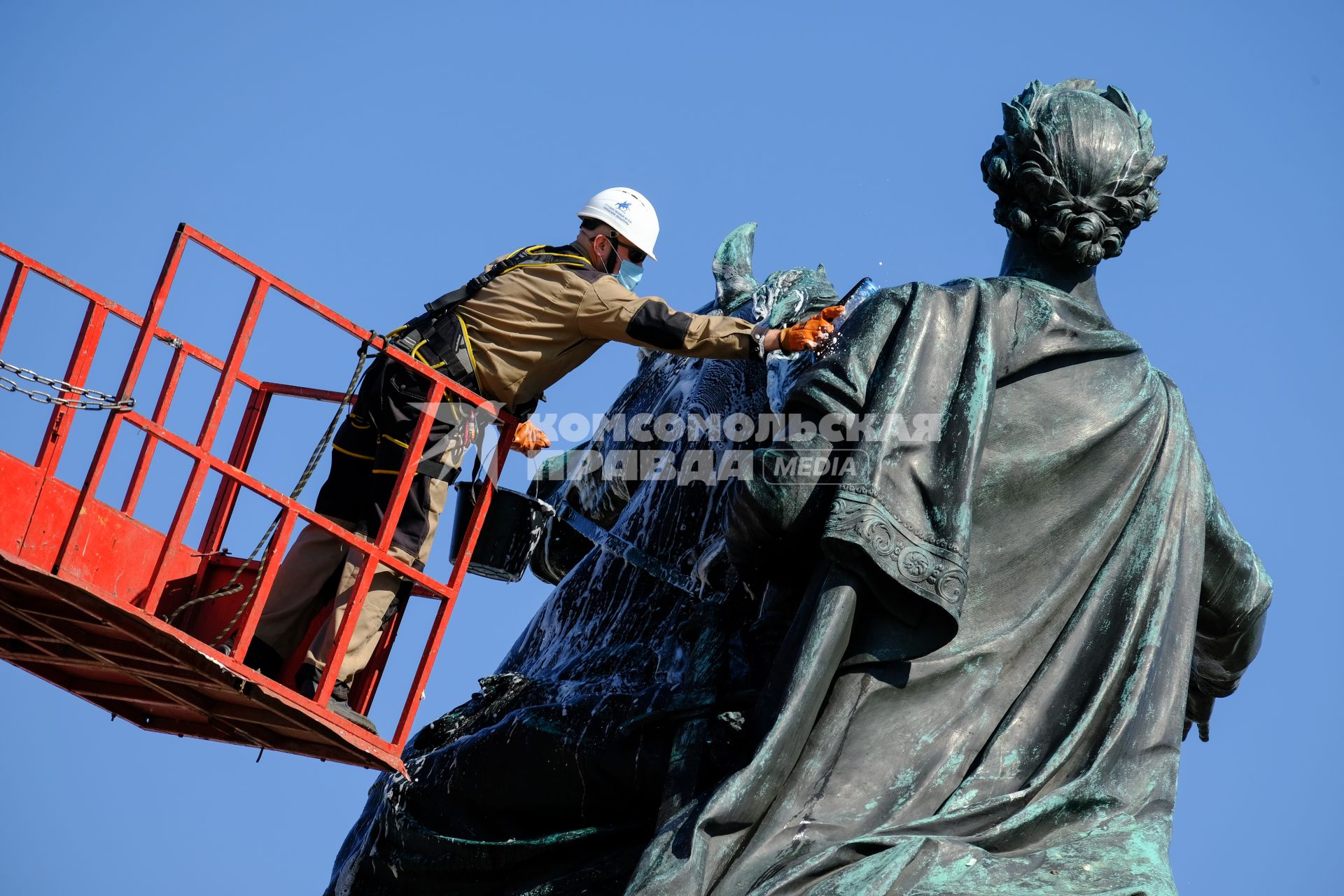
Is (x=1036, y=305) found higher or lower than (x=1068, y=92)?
lower

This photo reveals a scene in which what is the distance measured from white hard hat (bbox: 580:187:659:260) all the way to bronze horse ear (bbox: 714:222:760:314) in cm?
85

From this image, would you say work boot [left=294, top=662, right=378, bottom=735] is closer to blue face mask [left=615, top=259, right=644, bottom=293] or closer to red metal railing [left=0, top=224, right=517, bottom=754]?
red metal railing [left=0, top=224, right=517, bottom=754]

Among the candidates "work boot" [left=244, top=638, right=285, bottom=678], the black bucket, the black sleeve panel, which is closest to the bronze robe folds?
the black sleeve panel

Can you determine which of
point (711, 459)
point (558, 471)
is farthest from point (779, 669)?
point (558, 471)

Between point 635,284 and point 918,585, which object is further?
point 635,284

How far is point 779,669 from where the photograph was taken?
33.4ft

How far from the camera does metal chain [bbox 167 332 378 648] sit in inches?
432

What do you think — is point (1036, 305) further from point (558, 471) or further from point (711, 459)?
point (558, 471)

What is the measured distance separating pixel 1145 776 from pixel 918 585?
119 centimetres

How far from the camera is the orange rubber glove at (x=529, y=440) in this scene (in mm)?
12320

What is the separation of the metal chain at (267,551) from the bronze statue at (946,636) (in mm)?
1159

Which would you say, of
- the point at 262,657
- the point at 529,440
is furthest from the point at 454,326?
the point at 262,657

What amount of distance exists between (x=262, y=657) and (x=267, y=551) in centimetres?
61

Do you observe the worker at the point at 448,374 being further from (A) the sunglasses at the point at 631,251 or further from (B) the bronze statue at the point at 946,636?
(B) the bronze statue at the point at 946,636
